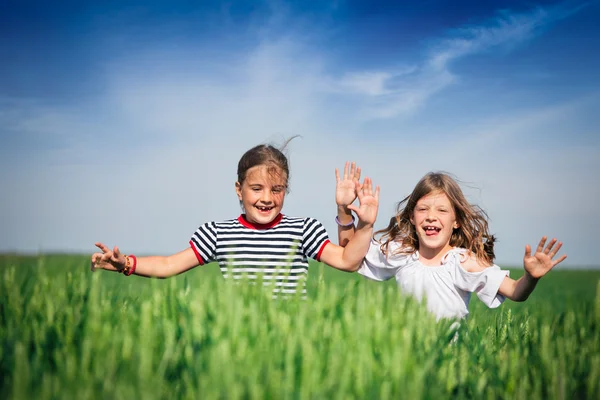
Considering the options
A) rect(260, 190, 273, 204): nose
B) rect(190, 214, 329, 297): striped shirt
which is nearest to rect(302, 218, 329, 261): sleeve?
rect(190, 214, 329, 297): striped shirt

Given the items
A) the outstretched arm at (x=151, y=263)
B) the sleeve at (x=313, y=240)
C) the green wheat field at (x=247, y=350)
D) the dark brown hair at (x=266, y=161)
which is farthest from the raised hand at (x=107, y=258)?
the sleeve at (x=313, y=240)

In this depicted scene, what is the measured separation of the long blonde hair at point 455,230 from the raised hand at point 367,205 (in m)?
0.56

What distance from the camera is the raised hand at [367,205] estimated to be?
397 centimetres

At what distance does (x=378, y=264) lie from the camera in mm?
4438

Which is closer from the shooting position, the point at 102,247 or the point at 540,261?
the point at 540,261

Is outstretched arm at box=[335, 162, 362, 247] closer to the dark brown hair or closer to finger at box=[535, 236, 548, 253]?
the dark brown hair

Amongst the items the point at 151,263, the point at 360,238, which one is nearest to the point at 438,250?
the point at 360,238

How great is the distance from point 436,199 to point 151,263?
2305 millimetres

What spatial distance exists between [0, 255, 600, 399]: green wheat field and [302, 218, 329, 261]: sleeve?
0.72m

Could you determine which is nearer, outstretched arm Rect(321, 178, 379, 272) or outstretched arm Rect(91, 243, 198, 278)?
outstretched arm Rect(321, 178, 379, 272)

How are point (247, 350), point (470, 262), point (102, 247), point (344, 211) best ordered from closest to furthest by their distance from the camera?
point (247, 350)
point (102, 247)
point (344, 211)
point (470, 262)

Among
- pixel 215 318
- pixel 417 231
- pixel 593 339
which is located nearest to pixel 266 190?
pixel 417 231

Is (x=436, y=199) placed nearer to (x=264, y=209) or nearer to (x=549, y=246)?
(x=549, y=246)

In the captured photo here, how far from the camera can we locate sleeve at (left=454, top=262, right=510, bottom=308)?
4.19m
